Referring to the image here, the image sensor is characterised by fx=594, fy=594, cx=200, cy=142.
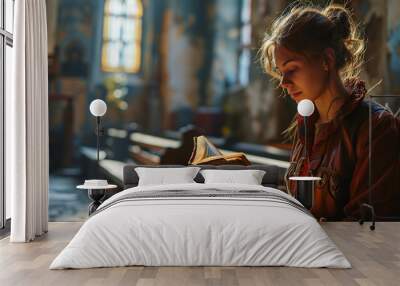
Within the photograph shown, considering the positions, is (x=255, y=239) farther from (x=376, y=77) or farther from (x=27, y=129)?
(x=376, y=77)

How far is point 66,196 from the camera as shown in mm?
7840

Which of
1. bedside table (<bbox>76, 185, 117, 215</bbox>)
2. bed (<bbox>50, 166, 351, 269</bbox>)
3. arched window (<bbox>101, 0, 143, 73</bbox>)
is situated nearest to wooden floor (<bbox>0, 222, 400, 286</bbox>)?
bed (<bbox>50, 166, 351, 269</bbox>)

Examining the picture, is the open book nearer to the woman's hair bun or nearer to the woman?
the woman

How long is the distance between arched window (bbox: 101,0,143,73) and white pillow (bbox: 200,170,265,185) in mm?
1836

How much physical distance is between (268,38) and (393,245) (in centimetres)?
326

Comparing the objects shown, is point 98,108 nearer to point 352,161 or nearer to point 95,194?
point 95,194

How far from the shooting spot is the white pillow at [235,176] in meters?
7.00

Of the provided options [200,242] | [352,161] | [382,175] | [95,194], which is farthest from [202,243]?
[382,175]

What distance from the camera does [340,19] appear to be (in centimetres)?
781

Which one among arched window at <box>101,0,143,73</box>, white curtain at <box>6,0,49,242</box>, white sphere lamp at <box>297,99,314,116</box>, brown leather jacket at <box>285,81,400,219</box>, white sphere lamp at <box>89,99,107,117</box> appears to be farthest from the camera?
arched window at <box>101,0,143,73</box>

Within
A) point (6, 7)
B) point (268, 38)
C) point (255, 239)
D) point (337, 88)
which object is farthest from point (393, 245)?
point (6, 7)

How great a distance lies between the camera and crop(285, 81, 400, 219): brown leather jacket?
25.3ft

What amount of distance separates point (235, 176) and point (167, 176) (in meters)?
0.81

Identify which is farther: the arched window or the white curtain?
the arched window
